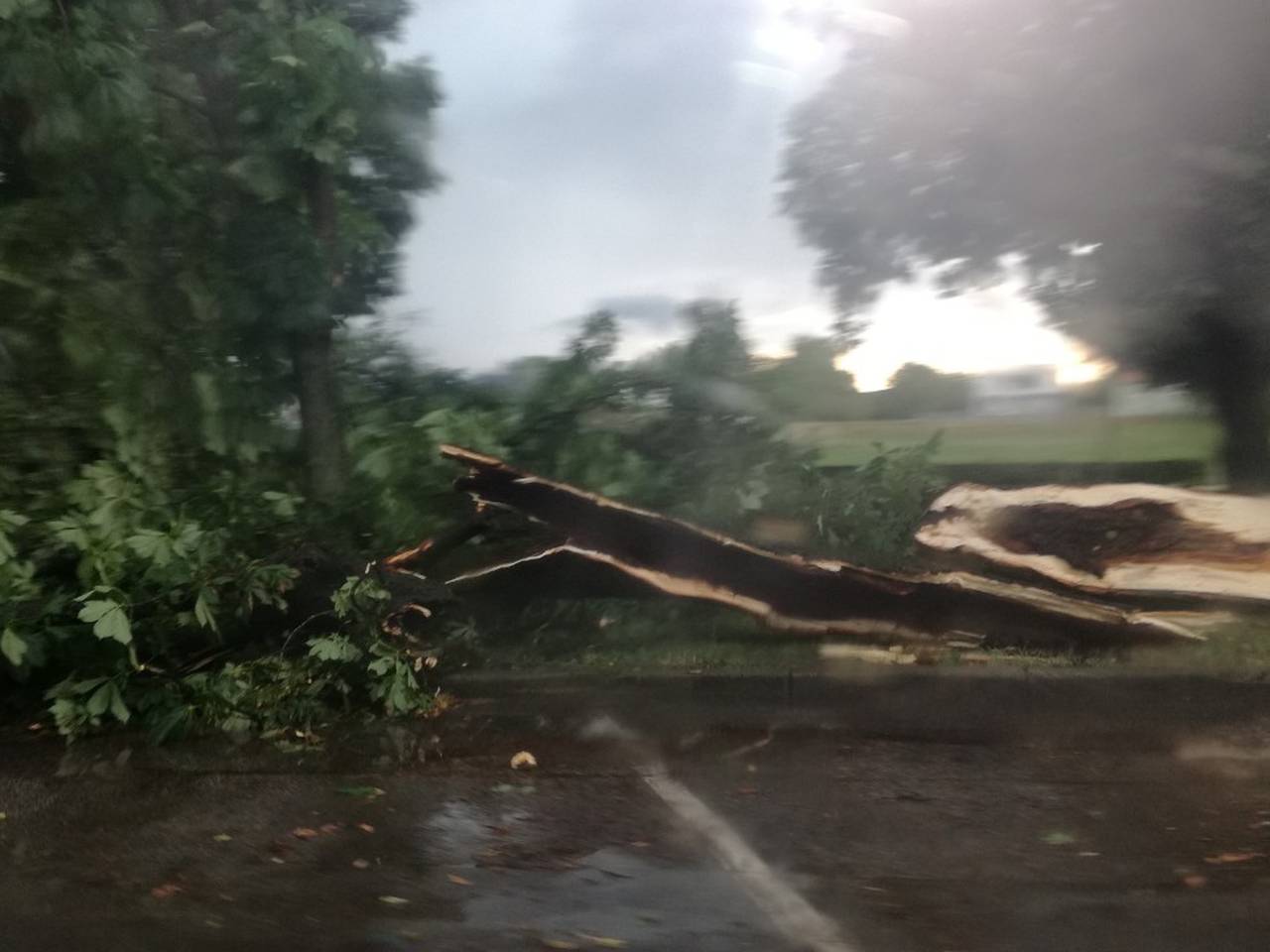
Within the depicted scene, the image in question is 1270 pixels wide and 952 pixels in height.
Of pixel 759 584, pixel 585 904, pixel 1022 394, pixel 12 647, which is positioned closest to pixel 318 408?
pixel 12 647

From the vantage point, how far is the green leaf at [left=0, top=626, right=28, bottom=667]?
5.88 m

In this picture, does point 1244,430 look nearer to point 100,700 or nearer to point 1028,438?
point 1028,438

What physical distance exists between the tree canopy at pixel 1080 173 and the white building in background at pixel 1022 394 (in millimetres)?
329

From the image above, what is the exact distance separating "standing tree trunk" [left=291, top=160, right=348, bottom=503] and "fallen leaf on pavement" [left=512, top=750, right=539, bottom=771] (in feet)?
7.81

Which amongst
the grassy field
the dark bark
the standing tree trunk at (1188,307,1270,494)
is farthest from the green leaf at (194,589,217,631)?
the standing tree trunk at (1188,307,1270,494)

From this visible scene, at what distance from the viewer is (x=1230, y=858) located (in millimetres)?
4492

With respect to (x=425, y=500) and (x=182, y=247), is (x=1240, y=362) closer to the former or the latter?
(x=425, y=500)

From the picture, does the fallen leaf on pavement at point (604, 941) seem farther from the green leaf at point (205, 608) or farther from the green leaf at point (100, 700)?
the green leaf at point (100, 700)

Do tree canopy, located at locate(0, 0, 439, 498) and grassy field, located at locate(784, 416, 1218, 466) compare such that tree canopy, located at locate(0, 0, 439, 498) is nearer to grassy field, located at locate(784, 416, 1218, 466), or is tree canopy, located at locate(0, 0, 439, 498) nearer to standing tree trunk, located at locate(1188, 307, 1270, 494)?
grassy field, located at locate(784, 416, 1218, 466)

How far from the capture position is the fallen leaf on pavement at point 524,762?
5.62 meters

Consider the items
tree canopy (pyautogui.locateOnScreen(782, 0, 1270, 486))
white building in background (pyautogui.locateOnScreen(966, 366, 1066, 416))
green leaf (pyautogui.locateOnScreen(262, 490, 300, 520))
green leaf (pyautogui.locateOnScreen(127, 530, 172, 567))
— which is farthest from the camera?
white building in background (pyautogui.locateOnScreen(966, 366, 1066, 416))

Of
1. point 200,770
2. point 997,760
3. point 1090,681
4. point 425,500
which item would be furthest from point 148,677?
point 1090,681

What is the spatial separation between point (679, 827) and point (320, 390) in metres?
3.76

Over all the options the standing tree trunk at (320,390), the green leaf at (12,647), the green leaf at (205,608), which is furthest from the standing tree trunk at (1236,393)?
the green leaf at (12,647)
